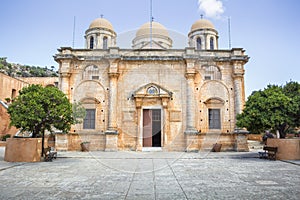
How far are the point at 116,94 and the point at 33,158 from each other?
8549 mm

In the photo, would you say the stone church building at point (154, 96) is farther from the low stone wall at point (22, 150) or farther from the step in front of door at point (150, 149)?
the low stone wall at point (22, 150)

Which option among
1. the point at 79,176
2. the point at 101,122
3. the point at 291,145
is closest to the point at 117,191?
the point at 79,176

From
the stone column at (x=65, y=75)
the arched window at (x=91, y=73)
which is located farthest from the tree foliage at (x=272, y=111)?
the stone column at (x=65, y=75)

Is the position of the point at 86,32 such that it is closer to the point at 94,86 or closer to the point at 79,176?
the point at 94,86

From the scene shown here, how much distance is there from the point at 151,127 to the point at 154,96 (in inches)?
101

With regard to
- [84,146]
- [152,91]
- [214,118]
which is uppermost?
[152,91]

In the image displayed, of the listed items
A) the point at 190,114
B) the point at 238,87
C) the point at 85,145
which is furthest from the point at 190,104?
the point at 85,145

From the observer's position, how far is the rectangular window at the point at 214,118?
1898cm

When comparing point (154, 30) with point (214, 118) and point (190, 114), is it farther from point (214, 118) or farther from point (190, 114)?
point (214, 118)

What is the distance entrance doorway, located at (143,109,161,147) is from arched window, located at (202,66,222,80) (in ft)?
17.0

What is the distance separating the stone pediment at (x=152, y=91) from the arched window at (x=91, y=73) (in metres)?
3.80

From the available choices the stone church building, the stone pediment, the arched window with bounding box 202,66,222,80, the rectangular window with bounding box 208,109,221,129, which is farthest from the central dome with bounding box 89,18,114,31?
the rectangular window with bounding box 208,109,221,129

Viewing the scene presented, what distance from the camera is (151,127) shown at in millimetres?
18828

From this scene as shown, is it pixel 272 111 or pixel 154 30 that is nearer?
pixel 272 111
